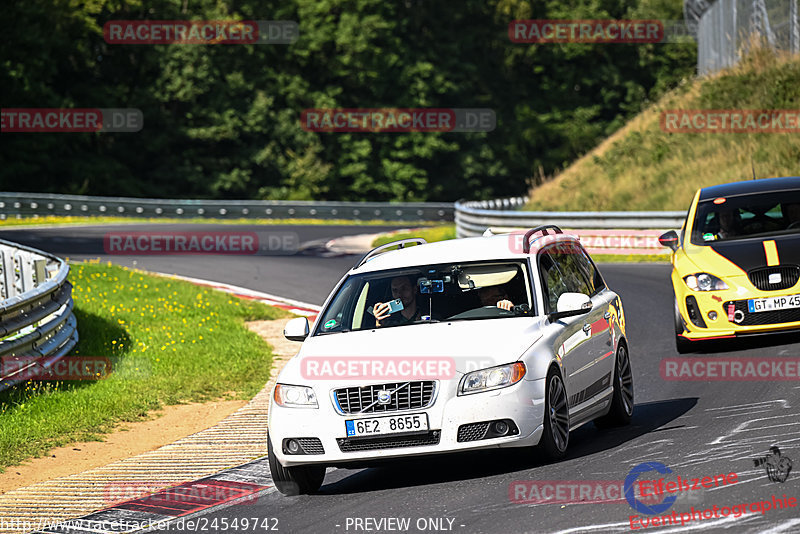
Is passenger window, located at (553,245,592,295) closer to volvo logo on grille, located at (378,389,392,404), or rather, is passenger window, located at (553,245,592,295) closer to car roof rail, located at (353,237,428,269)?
car roof rail, located at (353,237,428,269)

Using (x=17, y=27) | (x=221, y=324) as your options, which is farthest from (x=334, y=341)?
(x=17, y=27)

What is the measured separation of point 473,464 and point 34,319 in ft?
20.4

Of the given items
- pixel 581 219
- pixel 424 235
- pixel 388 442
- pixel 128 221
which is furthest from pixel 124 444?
pixel 128 221

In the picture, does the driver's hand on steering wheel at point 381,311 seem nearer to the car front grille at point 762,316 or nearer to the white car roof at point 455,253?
the white car roof at point 455,253

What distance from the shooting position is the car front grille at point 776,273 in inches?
500

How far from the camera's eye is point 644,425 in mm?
9789

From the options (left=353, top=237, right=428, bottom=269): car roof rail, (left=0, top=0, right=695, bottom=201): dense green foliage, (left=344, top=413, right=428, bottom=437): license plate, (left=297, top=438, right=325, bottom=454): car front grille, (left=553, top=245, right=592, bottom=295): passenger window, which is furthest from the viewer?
(left=0, top=0, right=695, bottom=201): dense green foliage

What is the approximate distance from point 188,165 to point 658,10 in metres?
31.1

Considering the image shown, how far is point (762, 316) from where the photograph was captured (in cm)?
1273

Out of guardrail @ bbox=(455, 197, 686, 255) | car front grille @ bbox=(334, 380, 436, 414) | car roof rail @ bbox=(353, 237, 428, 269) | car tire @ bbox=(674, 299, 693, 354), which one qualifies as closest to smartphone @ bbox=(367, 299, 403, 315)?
car roof rail @ bbox=(353, 237, 428, 269)

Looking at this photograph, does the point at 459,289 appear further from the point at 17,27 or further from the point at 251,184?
the point at 251,184

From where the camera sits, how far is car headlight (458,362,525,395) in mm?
7984

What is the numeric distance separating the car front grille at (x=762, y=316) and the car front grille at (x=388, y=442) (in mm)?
5896

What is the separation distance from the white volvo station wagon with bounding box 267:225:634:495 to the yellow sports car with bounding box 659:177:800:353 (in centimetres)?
346
